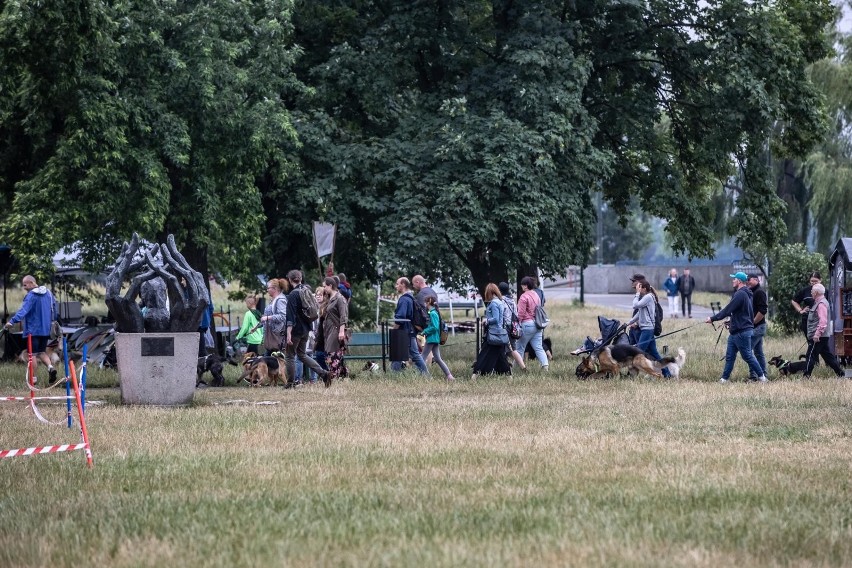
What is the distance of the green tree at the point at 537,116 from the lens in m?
25.9

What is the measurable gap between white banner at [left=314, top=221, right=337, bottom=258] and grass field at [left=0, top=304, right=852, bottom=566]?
8.27 meters

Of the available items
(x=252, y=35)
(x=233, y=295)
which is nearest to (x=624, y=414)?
(x=252, y=35)

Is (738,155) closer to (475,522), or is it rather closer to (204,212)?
(204,212)

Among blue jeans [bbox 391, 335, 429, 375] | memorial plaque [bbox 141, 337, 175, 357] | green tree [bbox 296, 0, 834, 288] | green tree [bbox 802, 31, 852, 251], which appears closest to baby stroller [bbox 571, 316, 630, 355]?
blue jeans [bbox 391, 335, 429, 375]

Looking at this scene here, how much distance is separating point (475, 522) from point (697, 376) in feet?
47.3

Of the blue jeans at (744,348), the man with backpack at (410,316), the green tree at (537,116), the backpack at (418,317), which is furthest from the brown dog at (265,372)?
the blue jeans at (744,348)

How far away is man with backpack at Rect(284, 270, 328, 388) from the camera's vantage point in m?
19.8

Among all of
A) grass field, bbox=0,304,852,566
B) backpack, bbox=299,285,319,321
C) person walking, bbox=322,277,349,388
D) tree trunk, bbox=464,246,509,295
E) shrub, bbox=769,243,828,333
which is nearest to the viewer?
grass field, bbox=0,304,852,566

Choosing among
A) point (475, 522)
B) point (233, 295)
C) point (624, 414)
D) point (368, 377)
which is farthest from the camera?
point (233, 295)

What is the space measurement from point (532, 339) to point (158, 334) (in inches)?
305

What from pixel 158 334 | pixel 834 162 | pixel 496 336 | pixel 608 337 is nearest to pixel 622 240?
pixel 834 162

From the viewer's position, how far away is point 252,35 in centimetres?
2575

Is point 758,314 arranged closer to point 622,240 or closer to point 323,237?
point 323,237

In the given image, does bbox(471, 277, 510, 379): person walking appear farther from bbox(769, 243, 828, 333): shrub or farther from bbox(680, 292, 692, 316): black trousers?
bbox(680, 292, 692, 316): black trousers
